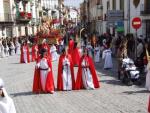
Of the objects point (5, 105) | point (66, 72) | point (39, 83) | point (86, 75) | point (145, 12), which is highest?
point (145, 12)

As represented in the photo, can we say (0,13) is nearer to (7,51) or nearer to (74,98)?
(7,51)

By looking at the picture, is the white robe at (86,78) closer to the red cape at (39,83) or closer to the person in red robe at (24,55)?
the red cape at (39,83)

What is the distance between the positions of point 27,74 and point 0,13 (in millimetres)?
31581

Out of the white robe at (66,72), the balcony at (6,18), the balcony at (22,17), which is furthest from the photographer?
the balcony at (22,17)

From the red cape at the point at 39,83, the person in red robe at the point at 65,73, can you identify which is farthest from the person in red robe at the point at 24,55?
the red cape at the point at 39,83

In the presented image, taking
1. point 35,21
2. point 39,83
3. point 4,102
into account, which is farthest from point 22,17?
point 4,102

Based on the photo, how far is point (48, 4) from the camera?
303 ft

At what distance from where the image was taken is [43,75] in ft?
48.6

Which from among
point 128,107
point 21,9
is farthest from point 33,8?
point 128,107

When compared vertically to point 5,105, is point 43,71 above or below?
below

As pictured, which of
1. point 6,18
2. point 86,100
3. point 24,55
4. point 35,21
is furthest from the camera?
point 35,21

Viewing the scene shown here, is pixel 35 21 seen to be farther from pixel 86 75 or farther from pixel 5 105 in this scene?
pixel 5 105

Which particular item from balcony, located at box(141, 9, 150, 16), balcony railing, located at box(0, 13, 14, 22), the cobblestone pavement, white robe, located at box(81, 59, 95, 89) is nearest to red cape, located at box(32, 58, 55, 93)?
the cobblestone pavement

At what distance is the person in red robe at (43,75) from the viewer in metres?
14.8
